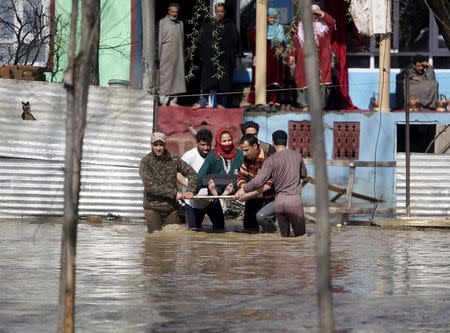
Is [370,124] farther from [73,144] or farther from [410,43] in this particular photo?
[73,144]

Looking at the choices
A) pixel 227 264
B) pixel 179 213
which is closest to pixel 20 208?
pixel 179 213

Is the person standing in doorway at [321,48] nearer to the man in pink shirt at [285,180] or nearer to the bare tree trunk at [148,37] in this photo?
the bare tree trunk at [148,37]

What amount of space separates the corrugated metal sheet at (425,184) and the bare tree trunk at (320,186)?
12850mm

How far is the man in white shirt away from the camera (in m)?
18.4

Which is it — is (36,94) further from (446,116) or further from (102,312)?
(102,312)

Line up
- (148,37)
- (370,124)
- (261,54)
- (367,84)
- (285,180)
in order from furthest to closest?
1. (367,84)
2. (261,54)
3. (370,124)
4. (148,37)
5. (285,180)

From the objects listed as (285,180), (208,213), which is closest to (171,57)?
(208,213)

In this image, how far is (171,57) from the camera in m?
22.7

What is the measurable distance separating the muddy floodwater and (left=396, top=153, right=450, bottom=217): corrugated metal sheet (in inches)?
50.6

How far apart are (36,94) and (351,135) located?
5.23 metres

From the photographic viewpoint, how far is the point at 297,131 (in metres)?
22.3

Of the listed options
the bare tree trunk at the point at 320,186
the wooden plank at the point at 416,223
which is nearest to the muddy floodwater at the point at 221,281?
the wooden plank at the point at 416,223

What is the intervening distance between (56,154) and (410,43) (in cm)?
737

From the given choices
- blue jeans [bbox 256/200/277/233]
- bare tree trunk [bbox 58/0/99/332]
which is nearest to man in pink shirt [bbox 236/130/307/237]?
blue jeans [bbox 256/200/277/233]
